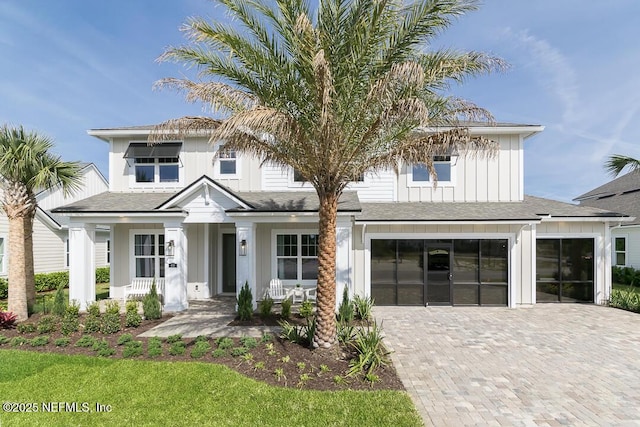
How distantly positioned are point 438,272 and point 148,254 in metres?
12.0

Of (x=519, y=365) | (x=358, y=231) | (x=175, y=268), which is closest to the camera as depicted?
(x=519, y=365)

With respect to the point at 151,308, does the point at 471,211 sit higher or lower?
higher

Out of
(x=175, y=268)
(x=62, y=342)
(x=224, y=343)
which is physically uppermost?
(x=175, y=268)

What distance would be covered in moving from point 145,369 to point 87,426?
70.7 inches

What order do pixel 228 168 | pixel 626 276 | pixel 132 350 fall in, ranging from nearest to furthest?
pixel 132 350
pixel 228 168
pixel 626 276

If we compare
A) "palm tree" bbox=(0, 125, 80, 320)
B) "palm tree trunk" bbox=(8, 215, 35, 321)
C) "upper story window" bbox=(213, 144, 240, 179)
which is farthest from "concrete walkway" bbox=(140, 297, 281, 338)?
"upper story window" bbox=(213, 144, 240, 179)

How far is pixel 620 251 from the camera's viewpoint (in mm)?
19953

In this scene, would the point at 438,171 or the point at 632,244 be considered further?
the point at 632,244

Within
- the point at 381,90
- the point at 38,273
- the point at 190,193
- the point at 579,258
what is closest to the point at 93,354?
the point at 190,193

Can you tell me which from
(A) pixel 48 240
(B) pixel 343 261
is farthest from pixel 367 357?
(A) pixel 48 240

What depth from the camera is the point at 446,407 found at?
5.17 m

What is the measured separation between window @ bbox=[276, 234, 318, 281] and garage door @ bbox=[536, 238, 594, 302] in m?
9.18

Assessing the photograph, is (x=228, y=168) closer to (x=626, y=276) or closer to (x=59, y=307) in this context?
(x=59, y=307)

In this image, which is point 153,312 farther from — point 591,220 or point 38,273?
point 591,220
